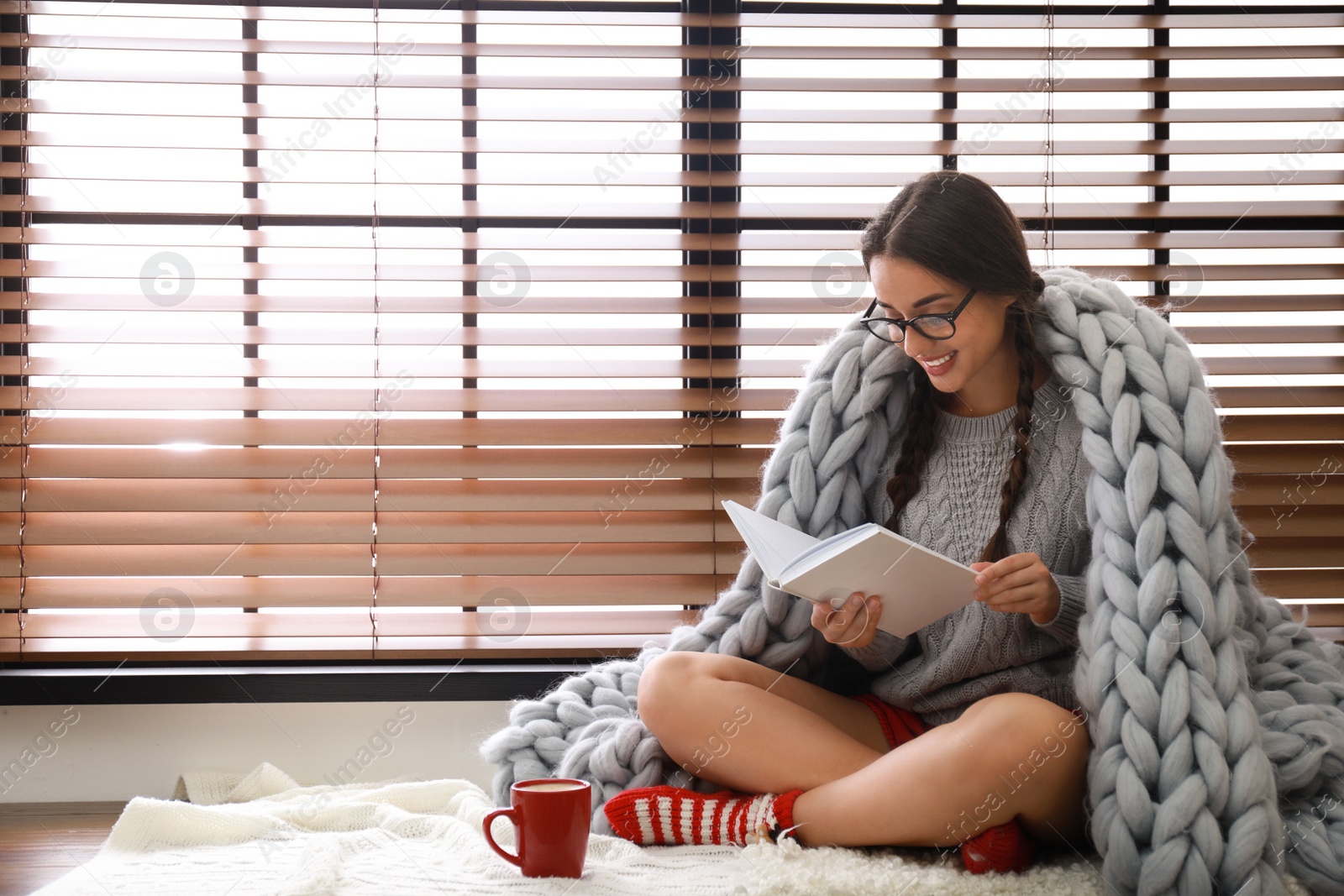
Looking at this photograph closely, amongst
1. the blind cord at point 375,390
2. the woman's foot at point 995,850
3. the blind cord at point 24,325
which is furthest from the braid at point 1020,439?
the blind cord at point 24,325

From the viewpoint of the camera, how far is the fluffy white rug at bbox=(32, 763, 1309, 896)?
3.34 feet

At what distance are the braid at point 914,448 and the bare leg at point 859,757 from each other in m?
0.30

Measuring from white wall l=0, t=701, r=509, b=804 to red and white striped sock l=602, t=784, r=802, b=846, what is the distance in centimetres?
58

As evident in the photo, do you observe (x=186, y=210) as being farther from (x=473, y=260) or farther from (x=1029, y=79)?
(x=1029, y=79)

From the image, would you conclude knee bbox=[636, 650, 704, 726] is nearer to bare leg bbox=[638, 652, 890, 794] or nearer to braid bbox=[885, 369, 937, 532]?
bare leg bbox=[638, 652, 890, 794]

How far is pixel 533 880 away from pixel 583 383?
0.97 meters

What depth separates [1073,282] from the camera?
50.3 inches

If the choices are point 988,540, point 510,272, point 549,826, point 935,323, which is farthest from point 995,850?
point 510,272

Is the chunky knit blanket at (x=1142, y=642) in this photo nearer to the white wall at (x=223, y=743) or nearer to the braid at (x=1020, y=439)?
the braid at (x=1020, y=439)

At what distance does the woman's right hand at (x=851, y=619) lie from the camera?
111 centimetres

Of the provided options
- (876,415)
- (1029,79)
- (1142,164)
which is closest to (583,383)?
(876,415)

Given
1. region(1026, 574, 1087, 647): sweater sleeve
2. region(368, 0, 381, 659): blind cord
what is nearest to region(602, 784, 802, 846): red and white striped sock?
region(1026, 574, 1087, 647): sweater sleeve

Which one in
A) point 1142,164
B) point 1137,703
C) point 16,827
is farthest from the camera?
point 1142,164

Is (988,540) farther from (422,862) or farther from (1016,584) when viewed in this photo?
(422,862)
